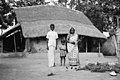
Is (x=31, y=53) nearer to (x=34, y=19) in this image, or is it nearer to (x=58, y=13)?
(x=34, y=19)

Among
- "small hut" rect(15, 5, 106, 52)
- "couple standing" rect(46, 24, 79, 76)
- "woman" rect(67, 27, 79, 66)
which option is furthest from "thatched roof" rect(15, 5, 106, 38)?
"woman" rect(67, 27, 79, 66)

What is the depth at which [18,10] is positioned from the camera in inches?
995

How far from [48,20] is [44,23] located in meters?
0.88

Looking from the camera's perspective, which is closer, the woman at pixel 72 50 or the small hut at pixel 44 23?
the woman at pixel 72 50

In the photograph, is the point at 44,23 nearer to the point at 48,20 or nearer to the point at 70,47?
the point at 48,20

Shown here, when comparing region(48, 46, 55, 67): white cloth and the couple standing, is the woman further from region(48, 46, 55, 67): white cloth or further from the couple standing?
region(48, 46, 55, 67): white cloth

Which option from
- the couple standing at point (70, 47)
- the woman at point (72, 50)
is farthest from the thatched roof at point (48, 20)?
the woman at point (72, 50)

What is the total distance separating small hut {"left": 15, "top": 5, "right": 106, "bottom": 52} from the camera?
21.1 meters

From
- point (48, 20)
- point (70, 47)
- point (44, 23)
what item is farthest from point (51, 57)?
point (48, 20)

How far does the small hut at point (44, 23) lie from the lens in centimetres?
2109

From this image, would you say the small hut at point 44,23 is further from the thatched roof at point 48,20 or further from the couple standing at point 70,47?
the couple standing at point 70,47

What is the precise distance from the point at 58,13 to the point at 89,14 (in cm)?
814

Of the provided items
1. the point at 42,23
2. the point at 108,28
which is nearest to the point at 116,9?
the point at 108,28

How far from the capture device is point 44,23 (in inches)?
889
